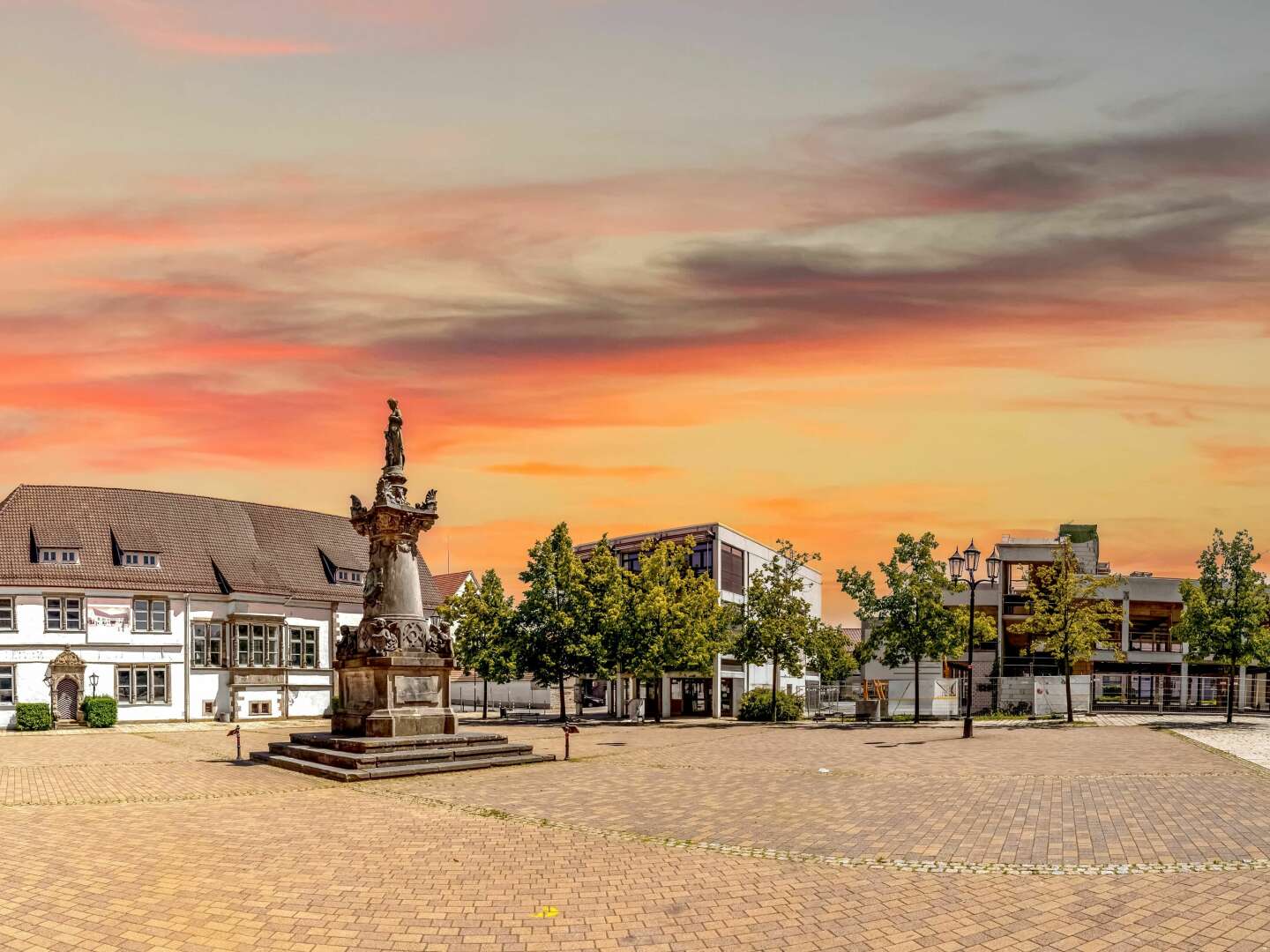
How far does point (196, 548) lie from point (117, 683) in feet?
25.6

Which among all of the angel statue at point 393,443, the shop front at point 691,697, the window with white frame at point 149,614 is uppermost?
the angel statue at point 393,443

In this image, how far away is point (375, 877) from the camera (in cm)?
1253

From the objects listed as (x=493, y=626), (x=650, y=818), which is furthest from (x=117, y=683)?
(x=650, y=818)

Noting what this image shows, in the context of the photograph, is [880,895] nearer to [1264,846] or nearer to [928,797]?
[1264,846]

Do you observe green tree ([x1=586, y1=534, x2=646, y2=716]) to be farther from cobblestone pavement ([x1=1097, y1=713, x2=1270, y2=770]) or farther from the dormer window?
the dormer window

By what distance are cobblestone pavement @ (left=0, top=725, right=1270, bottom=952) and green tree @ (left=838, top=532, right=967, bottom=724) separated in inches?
687

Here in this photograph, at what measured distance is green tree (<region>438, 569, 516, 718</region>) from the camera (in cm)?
4569

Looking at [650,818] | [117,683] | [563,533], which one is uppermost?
[563,533]

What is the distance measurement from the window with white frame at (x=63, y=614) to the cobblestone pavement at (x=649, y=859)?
2484cm

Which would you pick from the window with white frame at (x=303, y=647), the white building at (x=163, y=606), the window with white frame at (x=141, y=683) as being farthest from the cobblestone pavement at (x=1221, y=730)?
the window with white frame at (x=141, y=683)

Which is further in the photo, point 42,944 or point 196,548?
point 196,548

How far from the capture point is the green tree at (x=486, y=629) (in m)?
45.7

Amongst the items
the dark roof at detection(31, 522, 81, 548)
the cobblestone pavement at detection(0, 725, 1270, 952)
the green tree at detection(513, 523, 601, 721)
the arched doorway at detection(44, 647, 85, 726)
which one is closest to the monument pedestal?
the cobblestone pavement at detection(0, 725, 1270, 952)

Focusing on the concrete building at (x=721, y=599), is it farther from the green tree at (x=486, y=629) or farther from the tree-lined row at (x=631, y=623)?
the green tree at (x=486, y=629)
